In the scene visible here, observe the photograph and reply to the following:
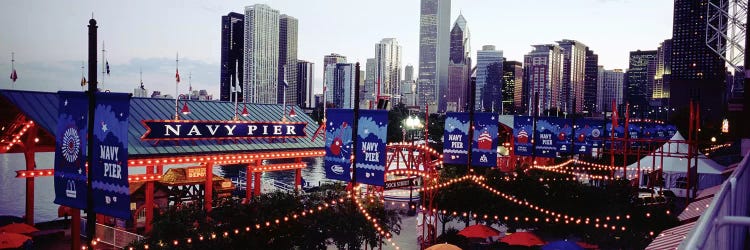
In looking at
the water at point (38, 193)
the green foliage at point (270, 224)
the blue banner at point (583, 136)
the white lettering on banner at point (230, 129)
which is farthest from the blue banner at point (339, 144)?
the water at point (38, 193)

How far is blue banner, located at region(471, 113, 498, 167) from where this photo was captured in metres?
21.4

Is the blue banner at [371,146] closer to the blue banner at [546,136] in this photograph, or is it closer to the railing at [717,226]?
the railing at [717,226]

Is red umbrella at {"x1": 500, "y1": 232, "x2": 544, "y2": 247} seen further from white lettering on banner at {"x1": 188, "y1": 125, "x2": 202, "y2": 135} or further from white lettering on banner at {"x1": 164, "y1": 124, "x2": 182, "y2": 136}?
white lettering on banner at {"x1": 164, "y1": 124, "x2": 182, "y2": 136}

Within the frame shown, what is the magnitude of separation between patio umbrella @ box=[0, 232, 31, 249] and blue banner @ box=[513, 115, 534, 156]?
2318cm

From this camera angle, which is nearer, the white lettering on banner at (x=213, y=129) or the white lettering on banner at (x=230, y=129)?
the white lettering on banner at (x=213, y=129)

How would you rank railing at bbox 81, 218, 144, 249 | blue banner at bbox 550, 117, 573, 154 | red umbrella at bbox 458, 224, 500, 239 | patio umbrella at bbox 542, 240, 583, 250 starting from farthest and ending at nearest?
blue banner at bbox 550, 117, 573, 154 < red umbrella at bbox 458, 224, 500, 239 < railing at bbox 81, 218, 144, 249 < patio umbrella at bbox 542, 240, 583, 250

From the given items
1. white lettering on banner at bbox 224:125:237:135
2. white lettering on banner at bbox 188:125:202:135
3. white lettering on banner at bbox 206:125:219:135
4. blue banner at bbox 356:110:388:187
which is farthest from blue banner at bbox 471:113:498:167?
white lettering on banner at bbox 188:125:202:135

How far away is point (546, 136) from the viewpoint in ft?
99.9

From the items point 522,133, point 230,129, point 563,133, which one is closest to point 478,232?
point 522,133

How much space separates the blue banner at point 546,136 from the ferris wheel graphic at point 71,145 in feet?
78.7

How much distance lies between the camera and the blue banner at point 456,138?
20483mm

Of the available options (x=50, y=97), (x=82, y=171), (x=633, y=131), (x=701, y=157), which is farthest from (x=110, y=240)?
(x=633, y=131)

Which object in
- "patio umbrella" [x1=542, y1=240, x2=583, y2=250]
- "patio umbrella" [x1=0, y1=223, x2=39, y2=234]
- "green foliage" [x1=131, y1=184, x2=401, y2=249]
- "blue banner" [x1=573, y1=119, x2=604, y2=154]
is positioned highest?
"blue banner" [x1=573, y1=119, x2=604, y2=154]

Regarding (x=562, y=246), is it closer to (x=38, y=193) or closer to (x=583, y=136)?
(x=583, y=136)
